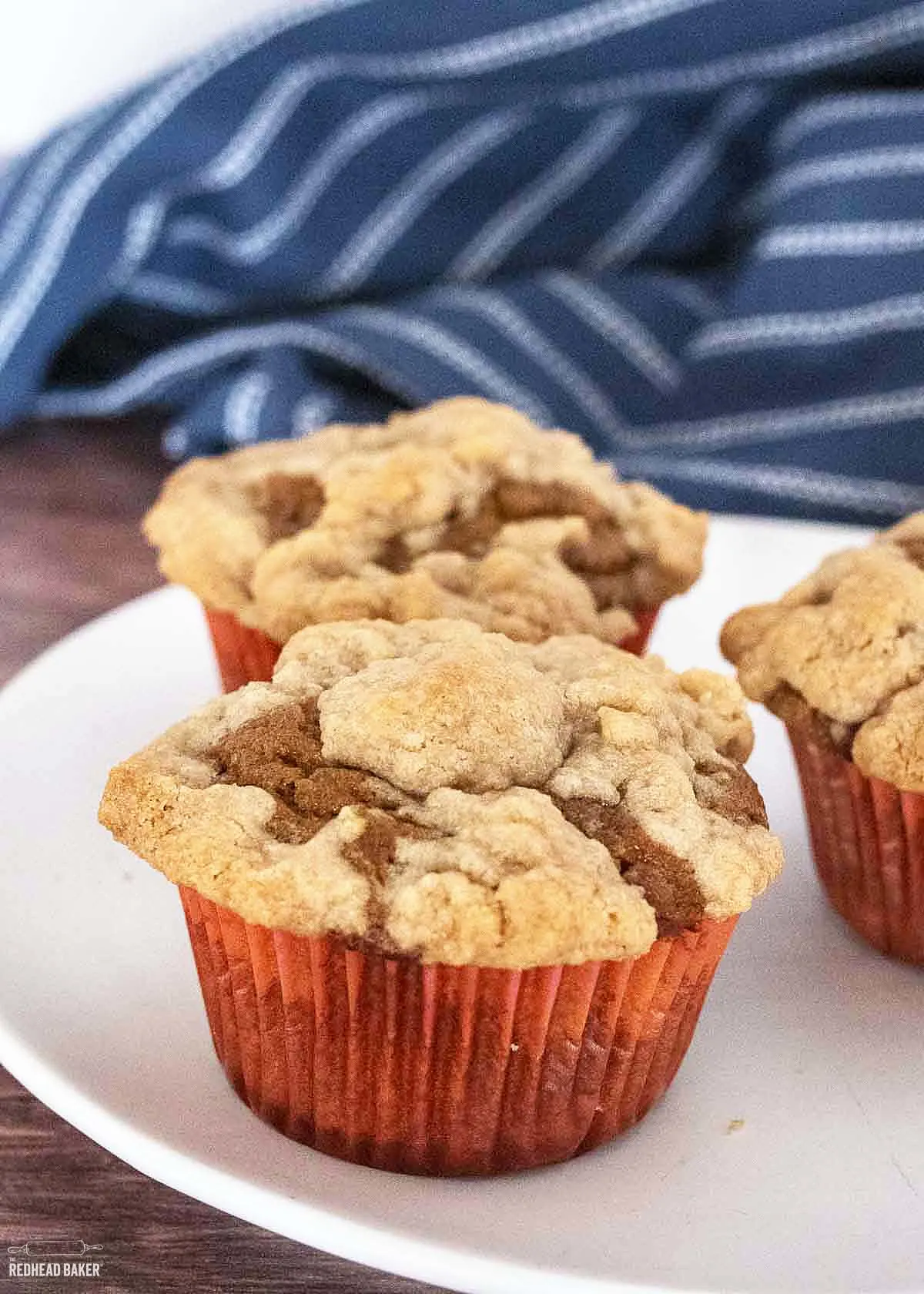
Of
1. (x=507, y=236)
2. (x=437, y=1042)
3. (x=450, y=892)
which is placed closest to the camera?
(x=450, y=892)

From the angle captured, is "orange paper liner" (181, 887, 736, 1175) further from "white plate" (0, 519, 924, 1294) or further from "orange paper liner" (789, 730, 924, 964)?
"orange paper liner" (789, 730, 924, 964)

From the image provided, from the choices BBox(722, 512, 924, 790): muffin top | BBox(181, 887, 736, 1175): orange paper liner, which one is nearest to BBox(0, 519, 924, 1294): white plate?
BBox(181, 887, 736, 1175): orange paper liner

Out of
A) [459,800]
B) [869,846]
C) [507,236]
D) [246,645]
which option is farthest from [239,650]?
[507,236]

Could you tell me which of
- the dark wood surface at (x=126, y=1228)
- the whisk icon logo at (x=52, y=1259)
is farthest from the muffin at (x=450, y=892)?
the whisk icon logo at (x=52, y=1259)

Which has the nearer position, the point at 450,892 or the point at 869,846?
the point at 450,892

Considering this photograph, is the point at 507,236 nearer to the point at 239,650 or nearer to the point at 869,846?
the point at 239,650

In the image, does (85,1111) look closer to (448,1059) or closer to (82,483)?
(448,1059)

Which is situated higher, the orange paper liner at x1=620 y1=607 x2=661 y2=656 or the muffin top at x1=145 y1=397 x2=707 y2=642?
the muffin top at x1=145 y1=397 x2=707 y2=642
